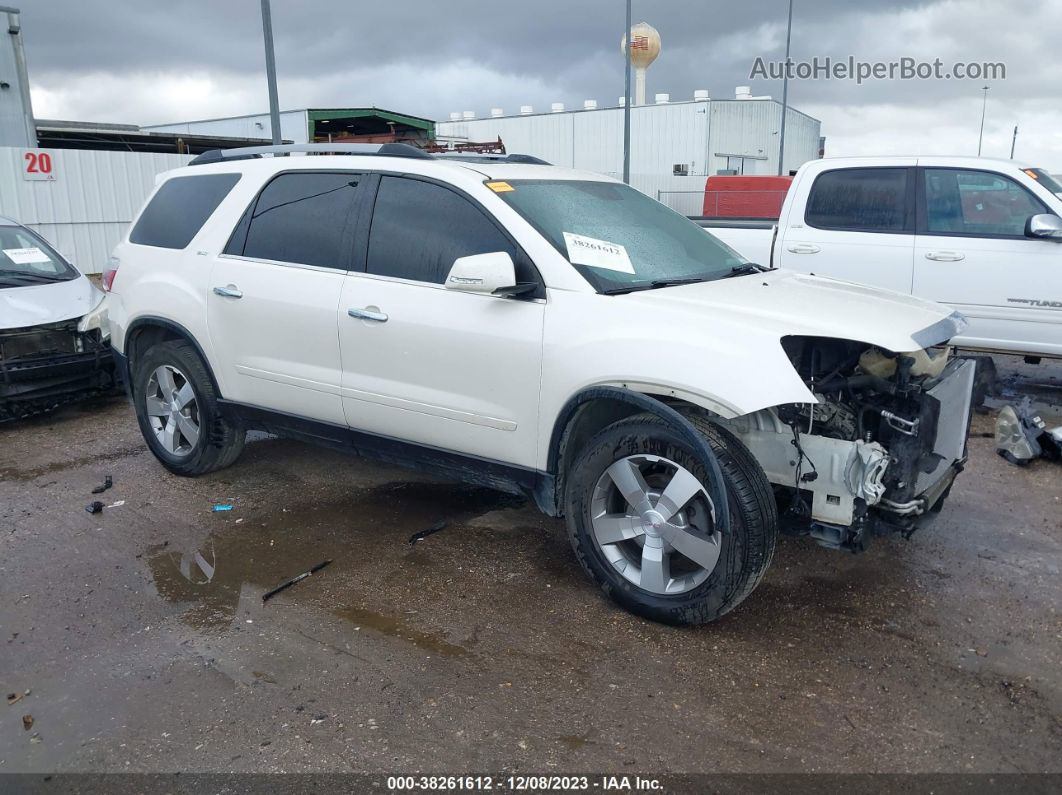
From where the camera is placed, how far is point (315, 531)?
4734mm

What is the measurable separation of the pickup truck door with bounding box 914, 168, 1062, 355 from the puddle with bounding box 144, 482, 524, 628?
4.25 meters

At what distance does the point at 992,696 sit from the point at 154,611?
340 cm

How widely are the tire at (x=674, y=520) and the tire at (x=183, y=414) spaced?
2474mm

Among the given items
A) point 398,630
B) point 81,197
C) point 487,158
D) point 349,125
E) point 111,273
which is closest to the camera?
point 398,630

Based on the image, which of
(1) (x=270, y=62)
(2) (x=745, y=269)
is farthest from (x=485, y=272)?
(1) (x=270, y=62)

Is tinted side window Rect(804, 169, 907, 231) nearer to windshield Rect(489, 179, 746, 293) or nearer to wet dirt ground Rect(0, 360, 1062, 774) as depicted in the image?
wet dirt ground Rect(0, 360, 1062, 774)

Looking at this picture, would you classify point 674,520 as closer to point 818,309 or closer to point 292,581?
point 818,309

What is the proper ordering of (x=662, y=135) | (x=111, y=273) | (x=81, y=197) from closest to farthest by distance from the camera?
(x=111, y=273) < (x=81, y=197) < (x=662, y=135)

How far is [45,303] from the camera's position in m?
6.96

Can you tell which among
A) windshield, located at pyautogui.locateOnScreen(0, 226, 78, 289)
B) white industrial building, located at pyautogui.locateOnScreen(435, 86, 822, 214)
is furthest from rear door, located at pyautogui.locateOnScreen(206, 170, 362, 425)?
white industrial building, located at pyautogui.locateOnScreen(435, 86, 822, 214)

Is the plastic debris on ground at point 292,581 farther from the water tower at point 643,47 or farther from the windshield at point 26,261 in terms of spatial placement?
the water tower at point 643,47

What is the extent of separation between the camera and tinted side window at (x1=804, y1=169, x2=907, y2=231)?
7.30 m

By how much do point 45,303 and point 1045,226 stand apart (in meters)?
7.79

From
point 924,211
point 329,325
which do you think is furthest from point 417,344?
point 924,211
